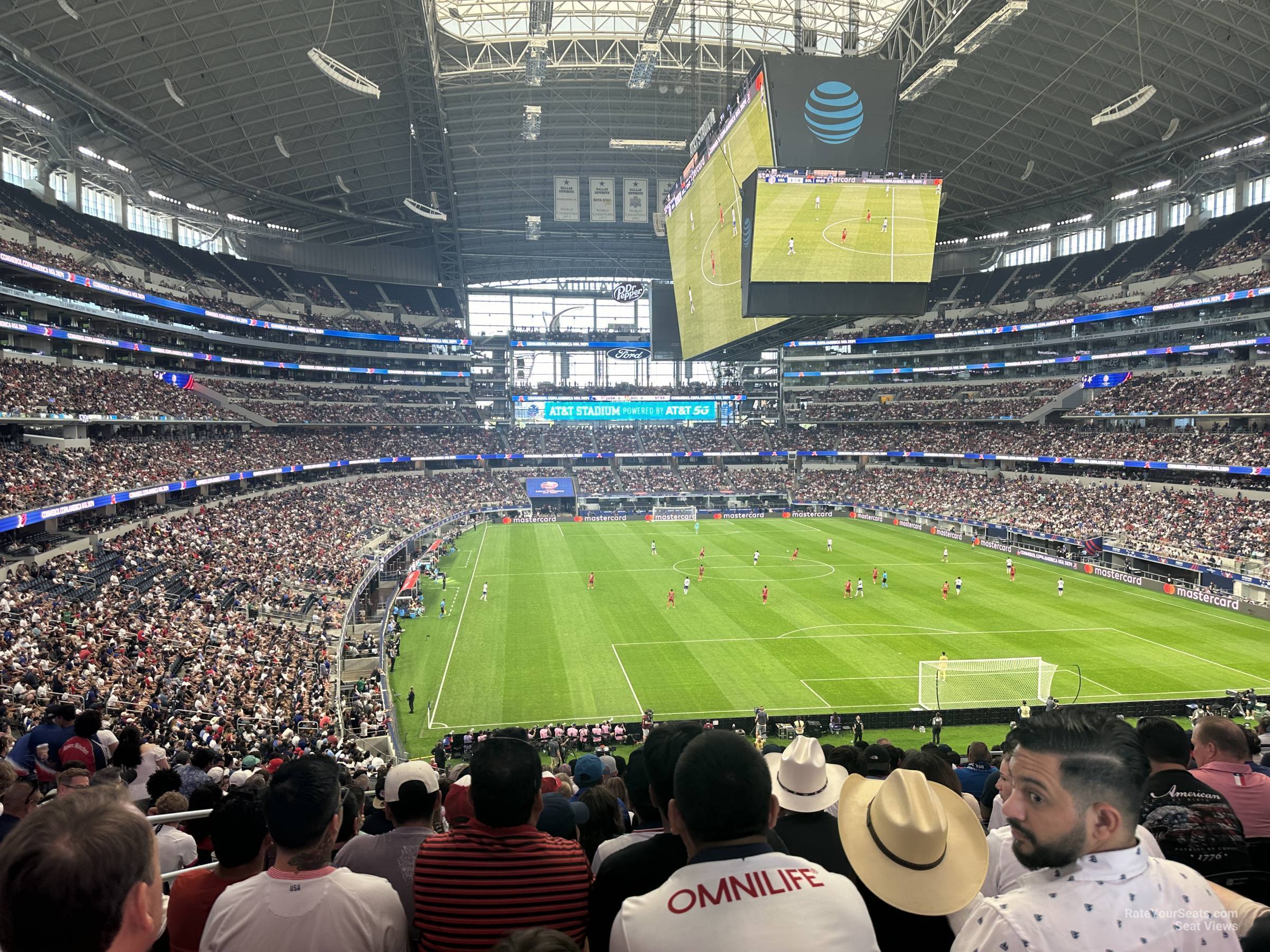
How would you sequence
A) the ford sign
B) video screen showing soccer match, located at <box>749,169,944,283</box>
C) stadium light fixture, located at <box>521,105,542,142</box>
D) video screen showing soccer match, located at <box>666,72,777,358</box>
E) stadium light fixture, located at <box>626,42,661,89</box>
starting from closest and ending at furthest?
1. video screen showing soccer match, located at <box>749,169,944,283</box>
2. video screen showing soccer match, located at <box>666,72,777,358</box>
3. stadium light fixture, located at <box>626,42,661,89</box>
4. stadium light fixture, located at <box>521,105,542,142</box>
5. the ford sign

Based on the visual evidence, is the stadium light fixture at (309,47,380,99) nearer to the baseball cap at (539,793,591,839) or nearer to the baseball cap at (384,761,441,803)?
the baseball cap at (539,793,591,839)

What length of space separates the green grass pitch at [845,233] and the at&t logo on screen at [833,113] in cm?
223

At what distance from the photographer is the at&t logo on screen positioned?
3117cm

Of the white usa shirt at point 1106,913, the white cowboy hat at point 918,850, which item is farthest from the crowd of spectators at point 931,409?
the white usa shirt at point 1106,913

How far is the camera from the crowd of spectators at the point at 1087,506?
140 feet

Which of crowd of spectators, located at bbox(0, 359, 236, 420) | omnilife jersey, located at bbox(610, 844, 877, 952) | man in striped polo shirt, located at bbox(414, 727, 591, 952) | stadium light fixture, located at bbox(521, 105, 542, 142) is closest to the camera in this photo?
omnilife jersey, located at bbox(610, 844, 877, 952)

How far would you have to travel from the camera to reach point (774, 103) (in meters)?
30.6

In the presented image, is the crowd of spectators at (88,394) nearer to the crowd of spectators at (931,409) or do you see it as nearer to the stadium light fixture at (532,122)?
the stadium light fixture at (532,122)

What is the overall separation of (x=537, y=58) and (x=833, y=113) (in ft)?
67.9

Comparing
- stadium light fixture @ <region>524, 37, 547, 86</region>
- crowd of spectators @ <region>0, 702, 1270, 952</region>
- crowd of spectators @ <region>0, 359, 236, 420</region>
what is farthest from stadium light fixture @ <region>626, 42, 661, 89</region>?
crowd of spectators @ <region>0, 702, 1270, 952</region>

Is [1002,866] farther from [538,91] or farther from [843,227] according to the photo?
[538,91]

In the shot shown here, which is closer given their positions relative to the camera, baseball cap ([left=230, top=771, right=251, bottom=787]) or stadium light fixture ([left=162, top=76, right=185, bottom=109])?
baseball cap ([left=230, top=771, right=251, bottom=787])

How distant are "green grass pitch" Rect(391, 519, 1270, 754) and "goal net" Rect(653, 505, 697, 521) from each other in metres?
20.1

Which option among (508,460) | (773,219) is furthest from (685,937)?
(508,460)
